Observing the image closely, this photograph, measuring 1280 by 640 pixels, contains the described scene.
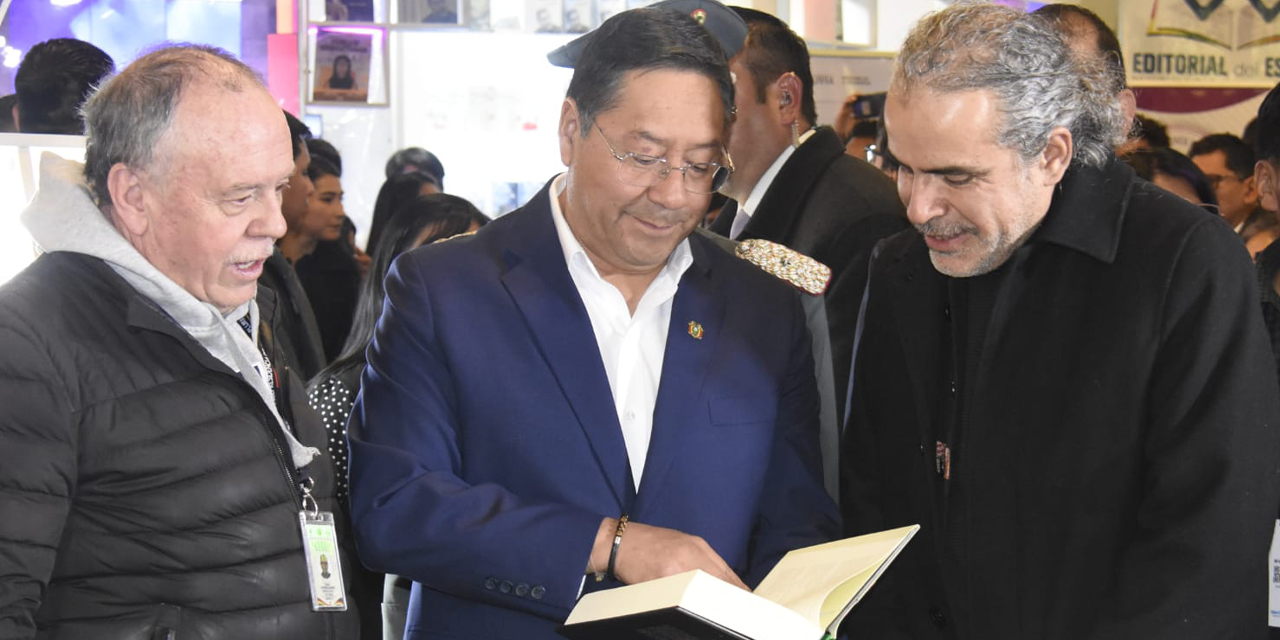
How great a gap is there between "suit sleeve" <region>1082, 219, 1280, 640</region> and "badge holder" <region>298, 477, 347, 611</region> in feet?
3.64

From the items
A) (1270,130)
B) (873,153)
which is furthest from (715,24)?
(873,153)

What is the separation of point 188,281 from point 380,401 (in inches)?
13.2

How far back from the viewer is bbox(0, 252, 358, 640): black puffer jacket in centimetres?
161

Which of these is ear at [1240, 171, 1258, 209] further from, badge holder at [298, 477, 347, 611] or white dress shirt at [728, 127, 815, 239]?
badge holder at [298, 477, 347, 611]

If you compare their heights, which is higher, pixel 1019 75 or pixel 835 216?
pixel 1019 75

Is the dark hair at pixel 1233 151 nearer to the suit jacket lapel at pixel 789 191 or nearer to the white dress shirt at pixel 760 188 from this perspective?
the white dress shirt at pixel 760 188

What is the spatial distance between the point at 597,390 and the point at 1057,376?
699 millimetres

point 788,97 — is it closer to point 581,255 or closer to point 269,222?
point 581,255

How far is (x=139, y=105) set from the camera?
184 centimetres

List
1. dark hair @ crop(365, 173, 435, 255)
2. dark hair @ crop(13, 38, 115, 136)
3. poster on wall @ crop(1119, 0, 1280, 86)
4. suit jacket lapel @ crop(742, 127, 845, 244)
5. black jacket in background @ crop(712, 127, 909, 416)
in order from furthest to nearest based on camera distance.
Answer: poster on wall @ crop(1119, 0, 1280, 86)
dark hair @ crop(365, 173, 435, 255)
dark hair @ crop(13, 38, 115, 136)
suit jacket lapel @ crop(742, 127, 845, 244)
black jacket in background @ crop(712, 127, 909, 416)

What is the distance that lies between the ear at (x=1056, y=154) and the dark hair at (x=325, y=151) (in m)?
3.77

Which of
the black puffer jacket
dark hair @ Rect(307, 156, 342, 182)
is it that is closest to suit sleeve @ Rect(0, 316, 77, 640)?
the black puffer jacket

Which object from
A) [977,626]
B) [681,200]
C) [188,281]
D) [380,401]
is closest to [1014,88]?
[681,200]

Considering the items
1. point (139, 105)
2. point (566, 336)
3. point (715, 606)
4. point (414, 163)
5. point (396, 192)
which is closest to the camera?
point (715, 606)
